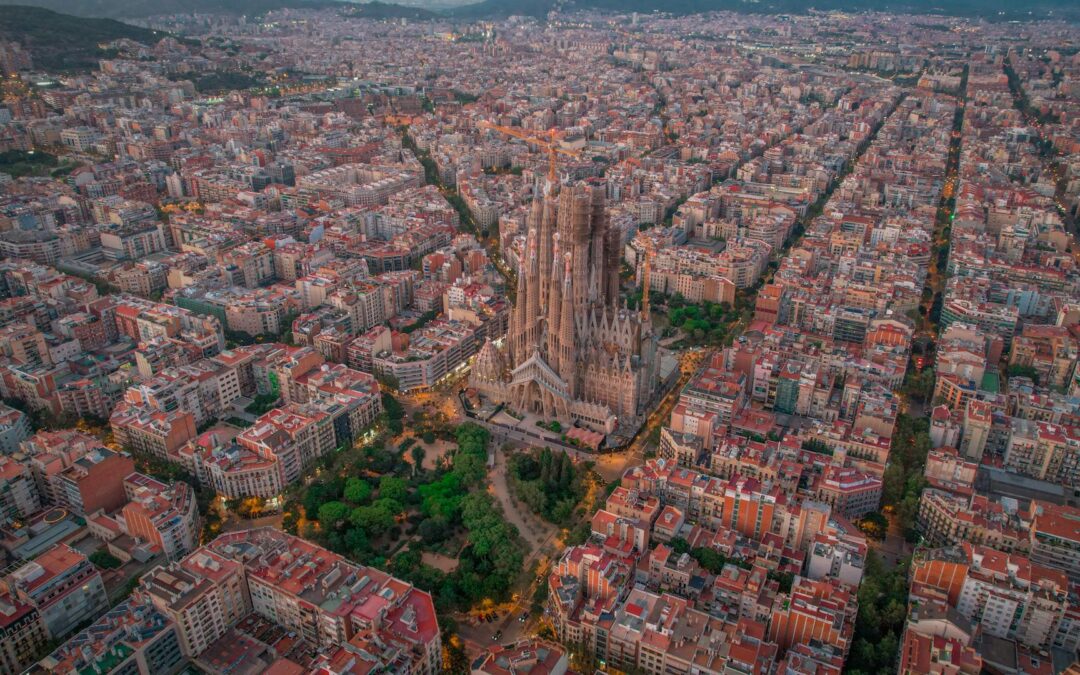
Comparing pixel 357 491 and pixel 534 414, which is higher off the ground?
pixel 357 491

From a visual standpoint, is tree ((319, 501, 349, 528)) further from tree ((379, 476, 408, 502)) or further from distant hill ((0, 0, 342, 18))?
distant hill ((0, 0, 342, 18))

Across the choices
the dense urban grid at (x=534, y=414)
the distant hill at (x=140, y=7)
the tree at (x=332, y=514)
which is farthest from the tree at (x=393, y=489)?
the distant hill at (x=140, y=7)

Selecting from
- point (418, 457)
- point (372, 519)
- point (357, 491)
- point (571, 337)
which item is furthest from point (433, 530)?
point (571, 337)

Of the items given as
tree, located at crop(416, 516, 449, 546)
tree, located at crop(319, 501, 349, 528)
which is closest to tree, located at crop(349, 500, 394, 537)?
tree, located at crop(319, 501, 349, 528)

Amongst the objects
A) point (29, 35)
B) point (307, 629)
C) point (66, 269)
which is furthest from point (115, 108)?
point (307, 629)

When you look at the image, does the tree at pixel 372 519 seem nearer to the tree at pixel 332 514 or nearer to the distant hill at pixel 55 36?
the tree at pixel 332 514

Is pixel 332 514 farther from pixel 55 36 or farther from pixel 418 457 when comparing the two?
pixel 55 36
